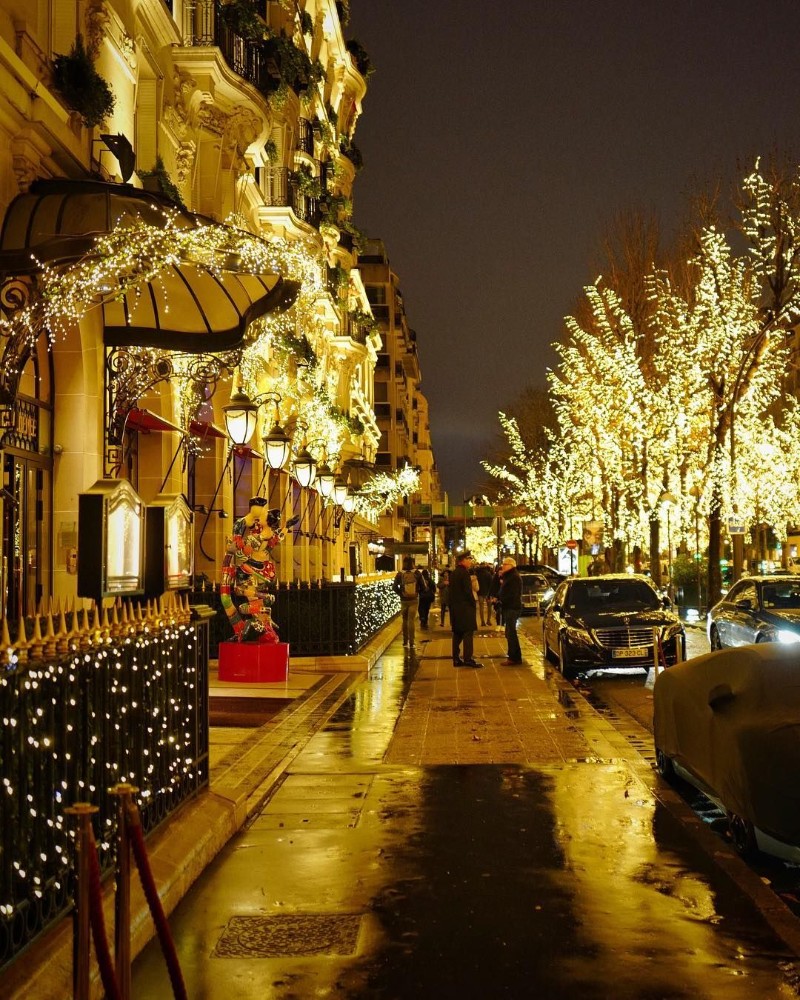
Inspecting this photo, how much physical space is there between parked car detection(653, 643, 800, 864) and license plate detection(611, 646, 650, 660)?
979 centimetres

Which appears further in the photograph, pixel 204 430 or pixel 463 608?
pixel 204 430

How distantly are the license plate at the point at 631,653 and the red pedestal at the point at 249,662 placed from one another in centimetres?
533

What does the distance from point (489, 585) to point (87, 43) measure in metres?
21.4

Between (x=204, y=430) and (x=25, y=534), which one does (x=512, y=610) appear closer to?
(x=204, y=430)

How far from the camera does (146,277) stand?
41.5 feet

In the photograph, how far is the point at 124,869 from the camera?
4070 millimetres

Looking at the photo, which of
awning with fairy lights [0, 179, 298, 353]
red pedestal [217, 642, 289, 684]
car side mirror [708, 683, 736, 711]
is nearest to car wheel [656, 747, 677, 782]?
car side mirror [708, 683, 736, 711]

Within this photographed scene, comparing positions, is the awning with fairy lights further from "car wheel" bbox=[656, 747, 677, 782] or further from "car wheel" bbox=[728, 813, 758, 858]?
"car wheel" bbox=[728, 813, 758, 858]

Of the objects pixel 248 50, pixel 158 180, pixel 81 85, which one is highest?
pixel 248 50

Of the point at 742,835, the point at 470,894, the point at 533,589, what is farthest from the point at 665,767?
the point at 533,589

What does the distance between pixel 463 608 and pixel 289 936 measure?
15334 millimetres

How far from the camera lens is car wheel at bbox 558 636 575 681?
1950 cm

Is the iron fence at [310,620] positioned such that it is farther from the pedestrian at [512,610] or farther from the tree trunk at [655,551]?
the tree trunk at [655,551]

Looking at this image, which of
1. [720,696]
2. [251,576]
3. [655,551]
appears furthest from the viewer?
[655,551]
